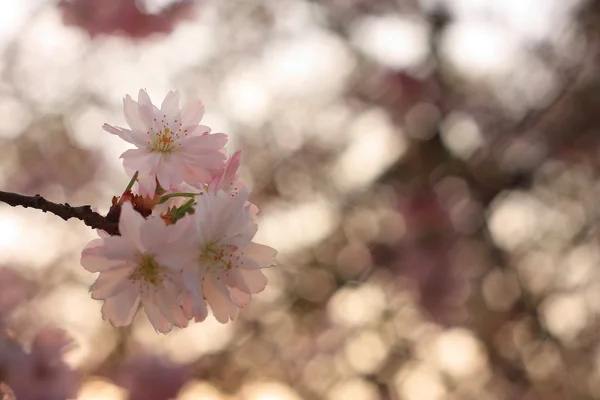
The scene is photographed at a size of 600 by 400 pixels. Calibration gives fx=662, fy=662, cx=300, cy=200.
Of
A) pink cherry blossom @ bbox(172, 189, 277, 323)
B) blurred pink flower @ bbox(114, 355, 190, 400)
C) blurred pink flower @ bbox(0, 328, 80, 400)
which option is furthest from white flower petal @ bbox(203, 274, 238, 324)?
blurred pink flower @ bbox(114, 355, 190, 400)

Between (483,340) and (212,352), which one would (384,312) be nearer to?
(483,340)

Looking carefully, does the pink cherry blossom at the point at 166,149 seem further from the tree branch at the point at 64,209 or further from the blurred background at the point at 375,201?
the blurred background at the point at 375,201

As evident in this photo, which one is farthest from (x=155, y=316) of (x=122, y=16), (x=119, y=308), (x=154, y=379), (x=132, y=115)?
(x=122, y=16)

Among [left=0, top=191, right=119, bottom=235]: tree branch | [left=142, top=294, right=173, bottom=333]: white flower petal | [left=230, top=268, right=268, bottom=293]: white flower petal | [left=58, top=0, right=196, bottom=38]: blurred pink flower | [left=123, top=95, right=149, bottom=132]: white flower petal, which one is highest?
[left=58, top=0, right=196, bottom=38]: blurred pink flower

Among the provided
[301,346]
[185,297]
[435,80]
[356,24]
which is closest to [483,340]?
[301,346]

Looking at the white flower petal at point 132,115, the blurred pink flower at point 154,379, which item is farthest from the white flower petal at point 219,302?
the blurred pink flower at point 154,379

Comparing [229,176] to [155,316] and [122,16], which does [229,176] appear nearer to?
Answer: [155,316]

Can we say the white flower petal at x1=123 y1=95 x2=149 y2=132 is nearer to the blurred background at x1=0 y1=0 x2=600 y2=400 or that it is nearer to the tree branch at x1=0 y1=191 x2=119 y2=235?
the tree branch at x1=0 y1=191 x2=119 y2=235
